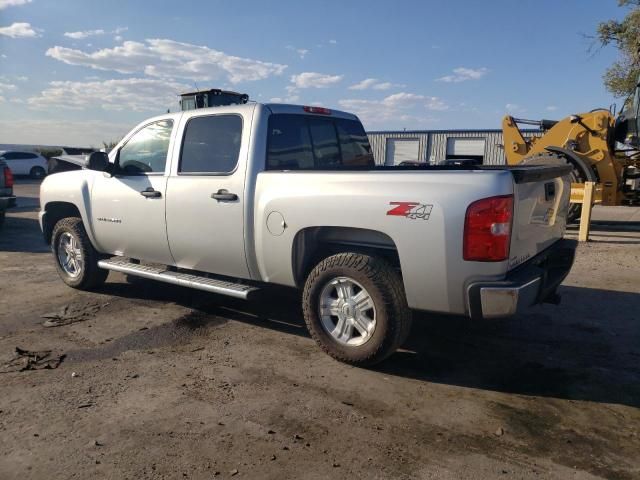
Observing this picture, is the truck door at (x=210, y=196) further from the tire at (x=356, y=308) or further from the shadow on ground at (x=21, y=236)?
the shadow on ground at (x=21, y=236)

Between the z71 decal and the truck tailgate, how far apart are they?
0.57m

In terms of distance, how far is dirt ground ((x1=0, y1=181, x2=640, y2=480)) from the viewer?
283 centimetres

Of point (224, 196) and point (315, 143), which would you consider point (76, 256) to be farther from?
point (315, 143)

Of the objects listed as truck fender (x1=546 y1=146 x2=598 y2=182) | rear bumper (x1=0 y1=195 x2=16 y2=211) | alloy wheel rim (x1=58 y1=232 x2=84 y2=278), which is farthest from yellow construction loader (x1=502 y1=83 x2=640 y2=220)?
rear bumper (x1=0 y1=195 x2=16 y2=211)

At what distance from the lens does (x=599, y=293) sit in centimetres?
632

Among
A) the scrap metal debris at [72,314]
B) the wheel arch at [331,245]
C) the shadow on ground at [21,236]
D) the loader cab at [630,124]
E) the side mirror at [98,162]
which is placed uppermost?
the loader cab at [630,124]

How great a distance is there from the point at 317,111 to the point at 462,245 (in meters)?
2.37

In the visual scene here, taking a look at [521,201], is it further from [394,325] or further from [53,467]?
[53,467]

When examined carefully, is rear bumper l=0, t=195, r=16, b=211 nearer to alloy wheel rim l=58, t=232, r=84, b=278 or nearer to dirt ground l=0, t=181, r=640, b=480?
alloy wheel rim l=58, t=232, r=84, b=278

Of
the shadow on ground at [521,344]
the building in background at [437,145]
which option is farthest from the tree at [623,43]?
the shadow on ground at [521,344]

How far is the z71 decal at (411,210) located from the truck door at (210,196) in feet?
4.73

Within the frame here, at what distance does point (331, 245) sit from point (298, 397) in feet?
4.23

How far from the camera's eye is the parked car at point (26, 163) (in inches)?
1166

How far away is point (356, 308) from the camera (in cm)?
403
